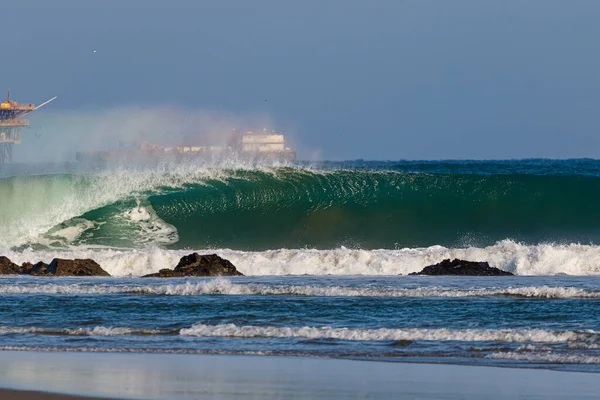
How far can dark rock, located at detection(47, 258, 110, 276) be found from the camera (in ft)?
72.4

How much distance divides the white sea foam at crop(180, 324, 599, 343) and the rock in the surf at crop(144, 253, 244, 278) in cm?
690

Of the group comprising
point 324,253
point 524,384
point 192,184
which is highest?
point 192,184

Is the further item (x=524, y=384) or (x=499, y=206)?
(x=499, y=206)

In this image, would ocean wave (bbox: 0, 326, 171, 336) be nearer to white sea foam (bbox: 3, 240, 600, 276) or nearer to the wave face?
white sea foam (bbox: 3, 240, 600, 276)

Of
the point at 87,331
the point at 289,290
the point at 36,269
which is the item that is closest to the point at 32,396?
the point at 87,331

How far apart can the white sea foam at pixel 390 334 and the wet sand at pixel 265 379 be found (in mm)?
1621

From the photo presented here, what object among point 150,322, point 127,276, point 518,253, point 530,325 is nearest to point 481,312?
point 530,325

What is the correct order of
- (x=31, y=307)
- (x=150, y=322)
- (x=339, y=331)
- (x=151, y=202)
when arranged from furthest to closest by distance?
1. (x=151, y=202)
2. (x=31, y=307)
3. (x=150, y=322)
4. (x=339, y=331)

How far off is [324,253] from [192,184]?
37.9 ft

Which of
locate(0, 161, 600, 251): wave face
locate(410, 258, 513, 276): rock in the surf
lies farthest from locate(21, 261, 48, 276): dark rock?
locate(410, 258, 513, 276): rock in the surf

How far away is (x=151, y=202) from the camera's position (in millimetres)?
32812

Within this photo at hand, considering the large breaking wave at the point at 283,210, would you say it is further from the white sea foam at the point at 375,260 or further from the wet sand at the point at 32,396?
the wet sand at the point at 32,396

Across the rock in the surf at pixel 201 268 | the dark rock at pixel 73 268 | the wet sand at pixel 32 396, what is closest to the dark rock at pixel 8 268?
the dark rock at pixel 73 268

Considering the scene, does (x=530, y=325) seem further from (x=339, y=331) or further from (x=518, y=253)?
(x=518, y=253)
